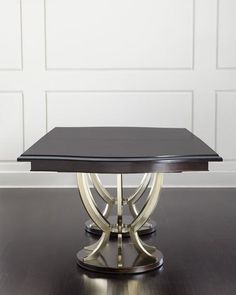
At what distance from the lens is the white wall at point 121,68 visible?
185 inches

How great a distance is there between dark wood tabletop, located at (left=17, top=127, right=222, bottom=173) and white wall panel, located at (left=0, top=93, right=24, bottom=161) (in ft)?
6.81

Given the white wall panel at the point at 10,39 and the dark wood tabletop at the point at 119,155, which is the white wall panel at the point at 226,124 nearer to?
the white wall panel at the point at 10,39

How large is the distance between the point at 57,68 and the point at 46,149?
7.84 ft

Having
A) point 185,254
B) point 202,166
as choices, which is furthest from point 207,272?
point 202,166

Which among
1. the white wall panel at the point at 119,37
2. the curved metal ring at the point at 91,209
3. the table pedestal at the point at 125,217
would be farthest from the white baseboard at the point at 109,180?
the curved metal ring at the point at 91,209

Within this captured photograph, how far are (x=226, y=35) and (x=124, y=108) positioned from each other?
0.95 m

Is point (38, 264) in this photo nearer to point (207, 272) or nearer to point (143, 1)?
point (207, 272)

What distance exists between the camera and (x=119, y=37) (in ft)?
15.5

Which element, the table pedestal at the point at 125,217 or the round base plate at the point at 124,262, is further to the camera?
the table pedestal at the point at 125,217

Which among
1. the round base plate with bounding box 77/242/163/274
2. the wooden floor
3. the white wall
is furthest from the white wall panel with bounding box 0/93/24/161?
the round base plate with bounding box 77/242/163/274

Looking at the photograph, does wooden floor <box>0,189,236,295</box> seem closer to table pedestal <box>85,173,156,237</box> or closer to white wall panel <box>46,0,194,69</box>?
table pedestal <box>85,173,156,237</box>

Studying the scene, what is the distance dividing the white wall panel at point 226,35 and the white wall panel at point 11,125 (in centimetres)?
157

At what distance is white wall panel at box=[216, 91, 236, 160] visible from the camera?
474 centimetres

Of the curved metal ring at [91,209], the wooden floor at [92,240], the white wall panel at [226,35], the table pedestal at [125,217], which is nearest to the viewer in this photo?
the wooden floor at [92,240]
